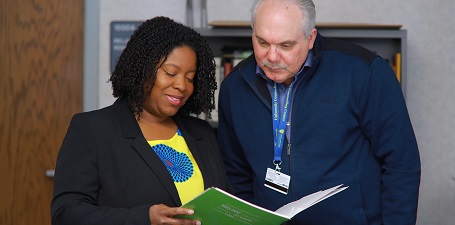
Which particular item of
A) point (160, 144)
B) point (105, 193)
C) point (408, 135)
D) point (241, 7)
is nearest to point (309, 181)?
point (408, 135)

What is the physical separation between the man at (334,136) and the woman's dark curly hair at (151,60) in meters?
0.19

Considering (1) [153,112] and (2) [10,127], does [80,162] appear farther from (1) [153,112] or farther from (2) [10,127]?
(2) [10,127]

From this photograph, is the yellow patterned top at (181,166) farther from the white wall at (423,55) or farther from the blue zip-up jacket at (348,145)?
the white wall at (423,55)

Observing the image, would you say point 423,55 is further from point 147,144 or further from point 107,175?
point 107,175

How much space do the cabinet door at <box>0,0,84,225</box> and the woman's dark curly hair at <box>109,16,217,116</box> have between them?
4.74 feet

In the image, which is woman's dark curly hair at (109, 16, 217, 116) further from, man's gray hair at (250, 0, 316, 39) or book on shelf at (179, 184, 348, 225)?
book on shelf at (179, 184, 348, 225)

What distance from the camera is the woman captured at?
5.02ft

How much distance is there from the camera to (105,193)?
5.17 ft

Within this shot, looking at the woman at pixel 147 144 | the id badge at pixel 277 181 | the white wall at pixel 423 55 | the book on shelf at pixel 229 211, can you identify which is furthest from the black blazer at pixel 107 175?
the white wall at pixel 423 55

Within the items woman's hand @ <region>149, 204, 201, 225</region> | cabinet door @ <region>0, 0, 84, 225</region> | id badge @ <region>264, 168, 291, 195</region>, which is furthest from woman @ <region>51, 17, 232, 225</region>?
cabinet door @ <region>0, 0, 84, 225</region>

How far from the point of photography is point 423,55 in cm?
332

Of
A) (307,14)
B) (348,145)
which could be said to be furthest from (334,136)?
(307,14)

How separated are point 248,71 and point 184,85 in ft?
1.38

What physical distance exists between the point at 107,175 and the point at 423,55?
2317mm
